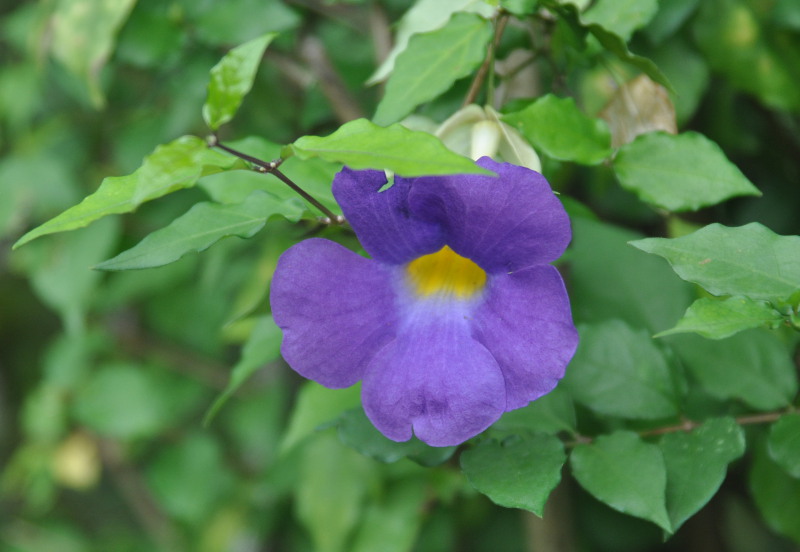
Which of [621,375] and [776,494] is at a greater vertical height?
[621,375]

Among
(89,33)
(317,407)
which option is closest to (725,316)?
(317,407)

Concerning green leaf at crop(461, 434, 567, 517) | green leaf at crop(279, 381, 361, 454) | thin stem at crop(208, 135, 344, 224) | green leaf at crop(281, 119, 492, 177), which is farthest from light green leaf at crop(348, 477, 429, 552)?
green leaf at crop(281, 119, 492, 177)

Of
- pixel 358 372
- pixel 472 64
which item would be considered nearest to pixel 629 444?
pixel 358 372

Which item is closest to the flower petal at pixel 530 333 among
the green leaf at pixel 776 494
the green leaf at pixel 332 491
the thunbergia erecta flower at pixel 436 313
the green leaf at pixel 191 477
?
the thunbergia erecta flower at pixel 436 313

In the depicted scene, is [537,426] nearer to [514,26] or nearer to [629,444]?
[629,444]

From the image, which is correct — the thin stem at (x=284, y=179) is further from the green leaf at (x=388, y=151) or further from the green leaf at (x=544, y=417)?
the green leaf at (x=544, y=417)

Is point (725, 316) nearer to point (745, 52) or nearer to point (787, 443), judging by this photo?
point (787, 443)
